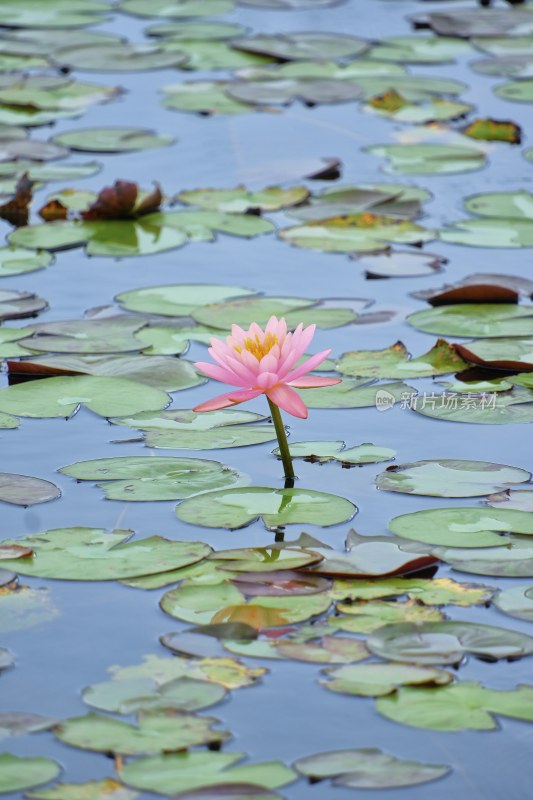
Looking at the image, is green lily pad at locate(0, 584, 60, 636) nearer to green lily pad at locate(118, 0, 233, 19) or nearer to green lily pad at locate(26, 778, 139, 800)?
green lily pad at locate(26, 778, 139, 800)

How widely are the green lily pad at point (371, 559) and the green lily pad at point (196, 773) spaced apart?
518 millimetres

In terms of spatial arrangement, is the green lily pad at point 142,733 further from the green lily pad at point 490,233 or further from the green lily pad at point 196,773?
the green lily pad at point 490,233

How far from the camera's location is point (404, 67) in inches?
242

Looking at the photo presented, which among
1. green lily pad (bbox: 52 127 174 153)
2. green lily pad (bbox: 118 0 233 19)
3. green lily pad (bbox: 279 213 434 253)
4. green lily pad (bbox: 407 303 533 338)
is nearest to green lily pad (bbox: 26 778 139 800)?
green lily pad (bbox: 407 303 533 338)

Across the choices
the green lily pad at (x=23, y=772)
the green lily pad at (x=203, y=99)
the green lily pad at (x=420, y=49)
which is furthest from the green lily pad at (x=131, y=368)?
the green lily pad at (x=420, y=49)

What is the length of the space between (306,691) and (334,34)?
487cm

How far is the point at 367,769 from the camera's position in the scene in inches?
77.3

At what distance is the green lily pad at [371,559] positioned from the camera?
8.02 feet

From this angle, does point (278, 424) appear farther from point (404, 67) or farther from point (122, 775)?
point (404, 67)

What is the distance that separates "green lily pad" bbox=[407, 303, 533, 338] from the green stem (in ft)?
3.17

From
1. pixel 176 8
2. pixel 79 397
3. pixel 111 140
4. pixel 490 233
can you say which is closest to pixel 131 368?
pixel 79 397

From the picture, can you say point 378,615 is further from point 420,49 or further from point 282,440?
point 420,49

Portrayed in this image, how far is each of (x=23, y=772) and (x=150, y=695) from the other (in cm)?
24

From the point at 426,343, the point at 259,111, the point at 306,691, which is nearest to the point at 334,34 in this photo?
the point at 259,111
